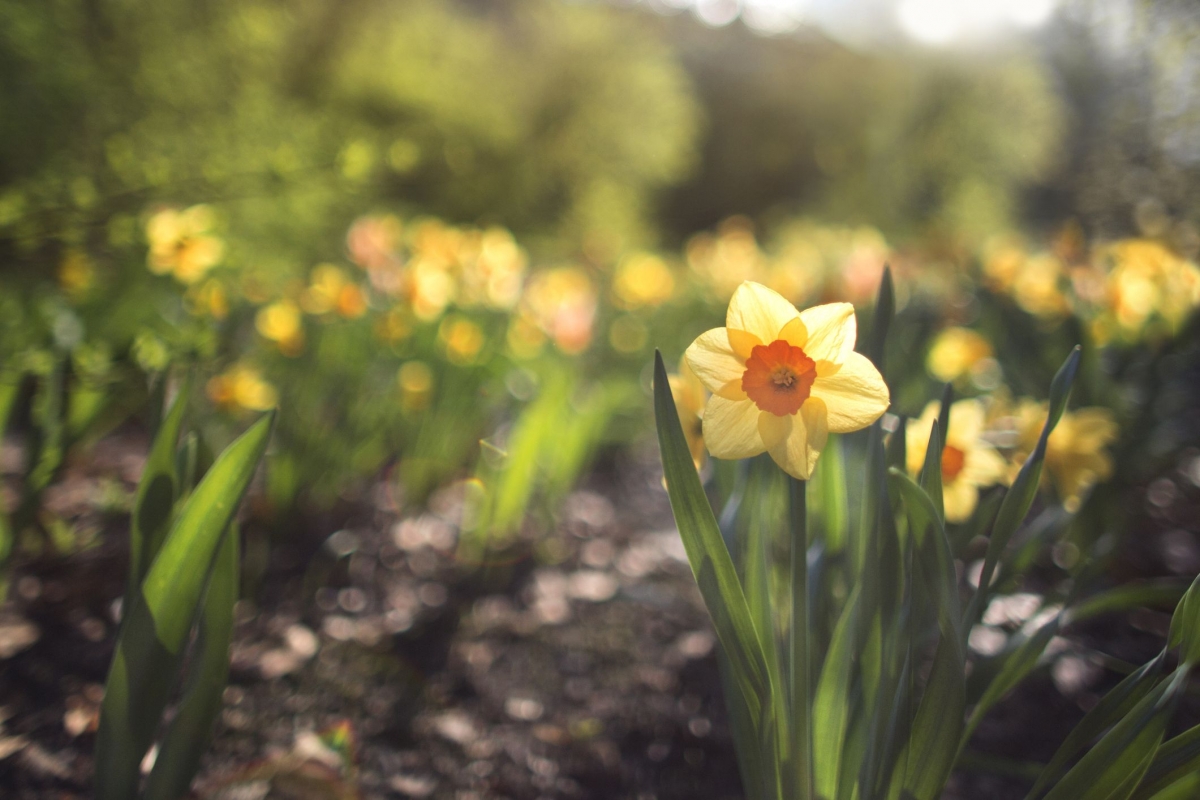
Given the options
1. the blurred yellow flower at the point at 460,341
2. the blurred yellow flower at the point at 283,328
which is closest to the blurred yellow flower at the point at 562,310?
the blurred yellow flower at the point at 460,341

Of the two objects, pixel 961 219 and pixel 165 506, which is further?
pixel 961 219

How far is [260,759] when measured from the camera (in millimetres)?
1016

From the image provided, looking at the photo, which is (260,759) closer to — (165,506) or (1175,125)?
(165,506)

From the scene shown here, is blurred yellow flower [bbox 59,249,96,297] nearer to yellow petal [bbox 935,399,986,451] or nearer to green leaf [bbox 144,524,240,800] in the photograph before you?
green leaf [bbox 144,524,240,800]

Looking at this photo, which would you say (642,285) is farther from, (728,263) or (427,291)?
(427,291)

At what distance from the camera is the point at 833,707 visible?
752mm

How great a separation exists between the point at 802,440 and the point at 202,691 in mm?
678

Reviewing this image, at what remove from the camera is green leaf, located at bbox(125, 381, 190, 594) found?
2.62ft

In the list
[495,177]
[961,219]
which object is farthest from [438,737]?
[961,219]

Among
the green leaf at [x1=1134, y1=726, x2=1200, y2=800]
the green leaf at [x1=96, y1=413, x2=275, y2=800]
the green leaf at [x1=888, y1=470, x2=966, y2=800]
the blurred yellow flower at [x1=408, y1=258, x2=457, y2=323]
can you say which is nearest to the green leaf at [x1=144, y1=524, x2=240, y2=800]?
the green leaf at [x1=96, y1=413, x2=275, y2=800]

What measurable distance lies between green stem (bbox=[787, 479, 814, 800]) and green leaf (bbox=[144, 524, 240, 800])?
59 cm

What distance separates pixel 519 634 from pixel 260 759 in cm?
56

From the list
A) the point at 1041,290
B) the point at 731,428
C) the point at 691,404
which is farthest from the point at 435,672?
the point at 1041,290

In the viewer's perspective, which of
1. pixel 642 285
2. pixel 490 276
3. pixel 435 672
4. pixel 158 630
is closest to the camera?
pixel 158 630
